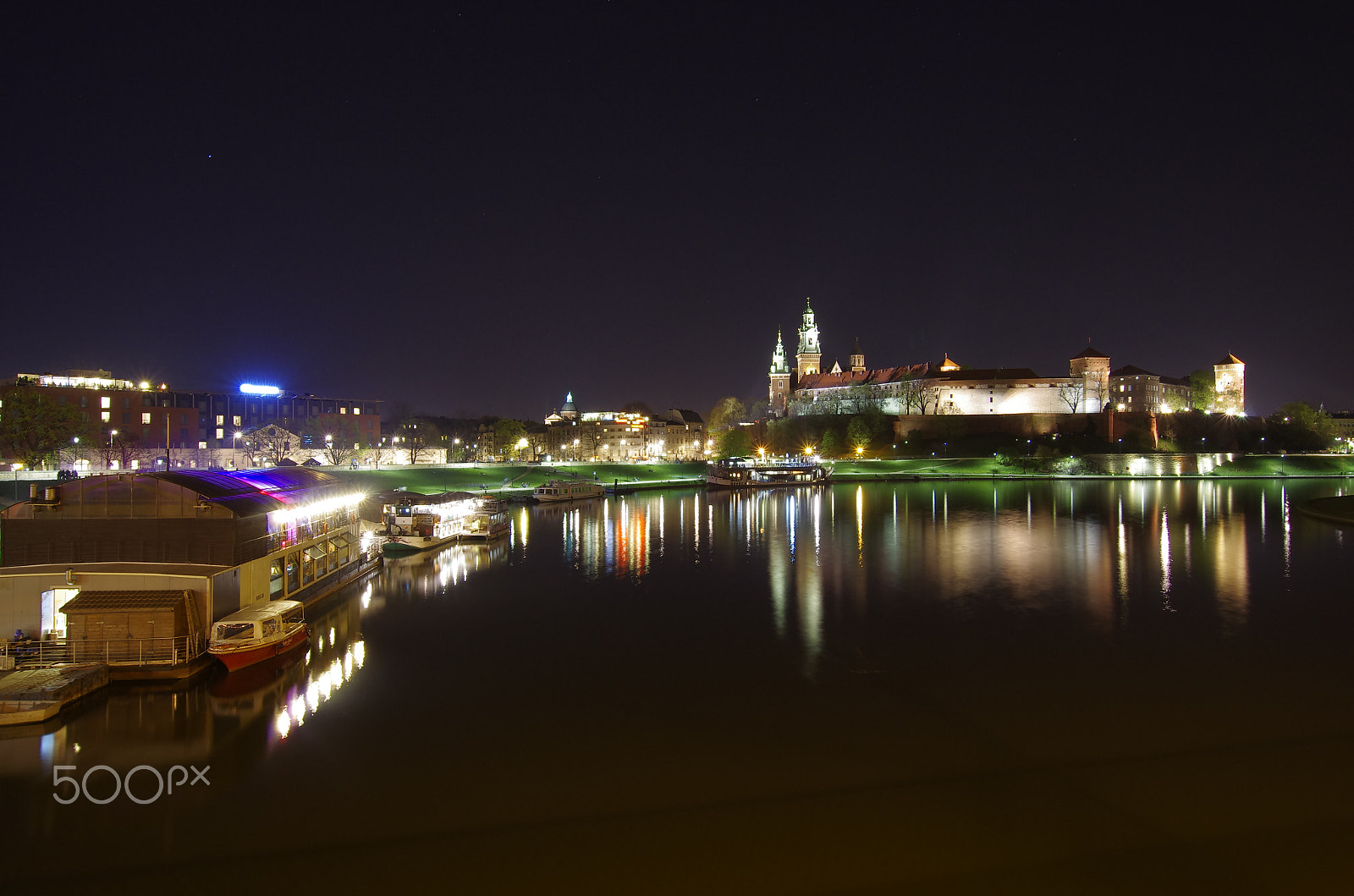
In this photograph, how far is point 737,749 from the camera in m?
10.1

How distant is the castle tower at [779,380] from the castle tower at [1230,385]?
167 feet

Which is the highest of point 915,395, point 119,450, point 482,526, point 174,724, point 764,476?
point 915,395

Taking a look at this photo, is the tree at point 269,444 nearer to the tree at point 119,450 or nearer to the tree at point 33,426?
the tree at point 119,450

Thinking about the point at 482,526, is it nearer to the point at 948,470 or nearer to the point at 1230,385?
the point at 948,470

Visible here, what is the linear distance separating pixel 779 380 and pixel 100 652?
10051 centimetres

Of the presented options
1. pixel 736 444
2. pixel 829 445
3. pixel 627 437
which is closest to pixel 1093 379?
pixel 829 445

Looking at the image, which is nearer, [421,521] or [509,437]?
[421,521]

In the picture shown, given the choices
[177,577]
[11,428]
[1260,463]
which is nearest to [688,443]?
[1260,463]

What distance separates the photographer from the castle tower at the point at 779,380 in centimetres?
10769

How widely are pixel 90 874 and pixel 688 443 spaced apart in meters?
114

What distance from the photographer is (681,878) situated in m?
7.26

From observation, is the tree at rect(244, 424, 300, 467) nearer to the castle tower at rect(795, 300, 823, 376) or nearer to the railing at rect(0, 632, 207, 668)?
the railing at rect(0, 632, 207, 668)

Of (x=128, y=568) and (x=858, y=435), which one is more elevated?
(x=858, y=435)

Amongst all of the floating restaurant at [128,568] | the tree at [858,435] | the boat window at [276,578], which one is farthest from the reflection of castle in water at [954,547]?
the tree at [858,435]
